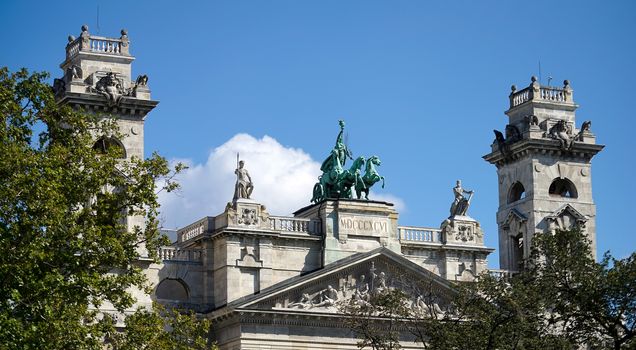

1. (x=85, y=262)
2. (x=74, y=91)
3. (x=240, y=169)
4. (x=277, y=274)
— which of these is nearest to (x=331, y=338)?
(x=277, y=274)

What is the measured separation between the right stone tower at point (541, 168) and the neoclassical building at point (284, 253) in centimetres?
626

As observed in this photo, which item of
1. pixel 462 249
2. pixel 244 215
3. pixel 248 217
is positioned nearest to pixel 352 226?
pixel 248 217

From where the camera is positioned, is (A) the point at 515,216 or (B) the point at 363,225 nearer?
(B) the point at 363,225

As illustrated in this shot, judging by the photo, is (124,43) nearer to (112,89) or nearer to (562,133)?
(112,89)

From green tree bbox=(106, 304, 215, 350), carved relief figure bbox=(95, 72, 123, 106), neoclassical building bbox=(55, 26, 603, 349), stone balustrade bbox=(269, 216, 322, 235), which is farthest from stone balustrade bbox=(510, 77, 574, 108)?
green tree bbox=(106, 304, 215, 350)

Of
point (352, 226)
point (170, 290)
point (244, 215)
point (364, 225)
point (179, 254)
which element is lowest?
point (170, 290)

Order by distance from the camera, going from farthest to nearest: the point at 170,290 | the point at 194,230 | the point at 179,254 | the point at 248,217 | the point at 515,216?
1. the point at 515,216
2. the point at 170,290
3. the point at 194,230
4. the point at 179,254
5. the point at 248,217

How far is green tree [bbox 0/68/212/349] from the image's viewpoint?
6575 cm

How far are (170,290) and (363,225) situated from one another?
40.2 feet

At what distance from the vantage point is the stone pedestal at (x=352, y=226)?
9644 cm

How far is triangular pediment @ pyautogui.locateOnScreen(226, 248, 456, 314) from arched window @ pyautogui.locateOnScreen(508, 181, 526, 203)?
14.3 m

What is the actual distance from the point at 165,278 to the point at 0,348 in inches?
1261

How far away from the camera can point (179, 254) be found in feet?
314

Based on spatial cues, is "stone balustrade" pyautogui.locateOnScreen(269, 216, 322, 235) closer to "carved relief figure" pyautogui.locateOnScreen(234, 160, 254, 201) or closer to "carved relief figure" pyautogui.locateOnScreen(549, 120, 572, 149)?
"carved relief figure" pyautogui.locateOnScreen(234, 160, 254, 201)
